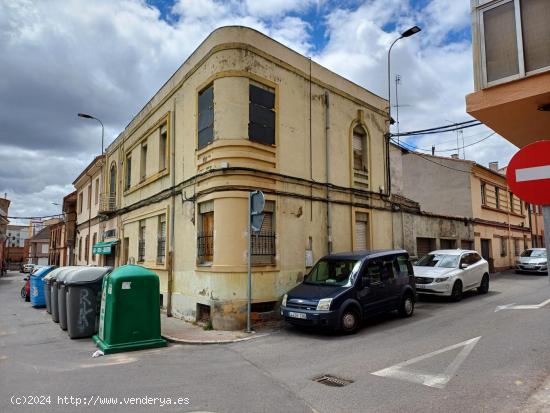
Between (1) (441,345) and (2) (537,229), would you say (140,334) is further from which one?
(2) (537,229)

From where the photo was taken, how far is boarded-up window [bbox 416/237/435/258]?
18.0m

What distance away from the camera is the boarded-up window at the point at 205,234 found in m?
11.0

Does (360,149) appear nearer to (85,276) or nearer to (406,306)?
(406,306)

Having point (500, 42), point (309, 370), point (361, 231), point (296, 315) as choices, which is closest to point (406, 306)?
point (296, 315)

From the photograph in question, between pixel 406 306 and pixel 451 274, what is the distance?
3.46 meters

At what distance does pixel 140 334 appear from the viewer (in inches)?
319

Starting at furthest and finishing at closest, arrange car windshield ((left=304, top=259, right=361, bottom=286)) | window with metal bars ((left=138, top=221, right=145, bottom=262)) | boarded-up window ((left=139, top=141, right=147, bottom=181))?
boarded-up window ((left=139, top=141, right=147, bottom=181)) < window with metal bars ((left=138, top=221, right=145, bottom=262)) < car windshield ((left=304, top=259, right=361, bottom=286))

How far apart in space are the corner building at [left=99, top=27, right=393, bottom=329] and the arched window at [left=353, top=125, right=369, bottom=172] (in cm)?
4

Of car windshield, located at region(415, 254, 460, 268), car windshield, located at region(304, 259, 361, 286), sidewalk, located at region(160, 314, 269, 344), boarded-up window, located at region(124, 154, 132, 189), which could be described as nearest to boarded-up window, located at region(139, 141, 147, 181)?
boarded-up window, located at region(124, 154, 132, 189)

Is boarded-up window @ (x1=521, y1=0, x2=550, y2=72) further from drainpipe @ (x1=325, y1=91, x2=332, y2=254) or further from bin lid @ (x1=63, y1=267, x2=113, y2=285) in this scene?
bin lid @ (x1=63, y1=267, x2=113, y2=285)

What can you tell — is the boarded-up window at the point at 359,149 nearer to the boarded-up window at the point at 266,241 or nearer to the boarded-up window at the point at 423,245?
the boarded-up window at the point at 266,241

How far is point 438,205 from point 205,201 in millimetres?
17120

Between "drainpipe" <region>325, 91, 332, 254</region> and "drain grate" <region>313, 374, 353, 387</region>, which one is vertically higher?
"drainpipe" <region>325, 91, 332, 254</region>

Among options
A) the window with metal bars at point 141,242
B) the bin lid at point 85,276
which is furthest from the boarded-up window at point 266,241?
the window with metal bars at point 141,242
